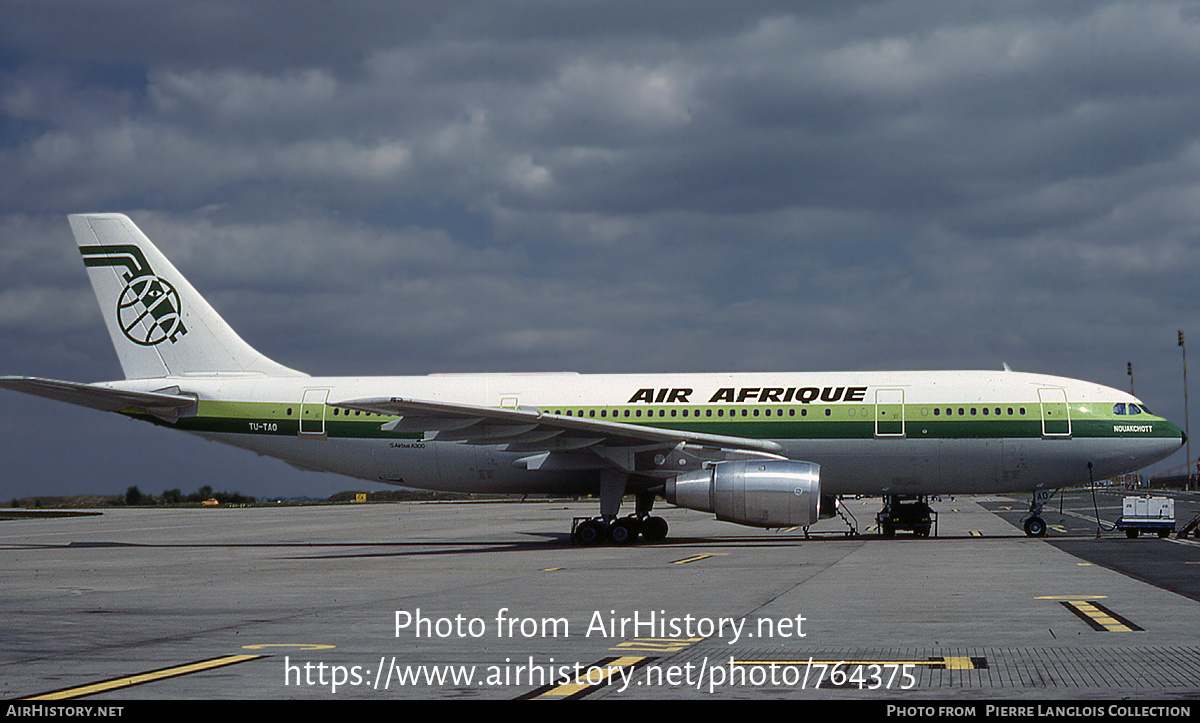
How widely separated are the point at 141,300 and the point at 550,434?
12471 millimetres

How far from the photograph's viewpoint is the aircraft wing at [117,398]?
25328 mm

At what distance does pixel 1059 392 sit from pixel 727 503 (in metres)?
8.86

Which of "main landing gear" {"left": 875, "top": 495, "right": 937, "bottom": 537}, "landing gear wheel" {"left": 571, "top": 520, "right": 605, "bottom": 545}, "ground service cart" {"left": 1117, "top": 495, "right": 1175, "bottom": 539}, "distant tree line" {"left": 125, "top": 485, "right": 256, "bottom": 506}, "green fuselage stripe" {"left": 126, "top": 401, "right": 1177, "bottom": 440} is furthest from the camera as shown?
"distant tree line" {"left": 125, "top": 485, "right": 256, "bottom": 506}

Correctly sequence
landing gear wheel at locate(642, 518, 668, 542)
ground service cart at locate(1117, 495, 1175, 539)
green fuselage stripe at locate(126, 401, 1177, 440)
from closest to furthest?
ground service cart at locate(1117, 495, 1175, 539) → green fuselage stripe at locate(126, 401, 1177, 440) → landing gear wheel at locate(642, 518, 668, 542)

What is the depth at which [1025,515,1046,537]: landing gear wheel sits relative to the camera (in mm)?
25048

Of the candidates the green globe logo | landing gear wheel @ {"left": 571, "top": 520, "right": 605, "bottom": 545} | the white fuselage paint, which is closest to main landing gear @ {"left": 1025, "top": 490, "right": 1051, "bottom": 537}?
the white fuselage paint

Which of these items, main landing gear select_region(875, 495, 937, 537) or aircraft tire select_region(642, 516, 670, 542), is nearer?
aircraft tire select_region(642, 516, 670, 542)

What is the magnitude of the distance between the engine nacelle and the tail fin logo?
14.6 meters

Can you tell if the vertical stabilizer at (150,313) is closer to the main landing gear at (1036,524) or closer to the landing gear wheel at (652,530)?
the landing gear wheel at (652,530)

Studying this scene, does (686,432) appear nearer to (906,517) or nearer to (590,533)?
(590,533)

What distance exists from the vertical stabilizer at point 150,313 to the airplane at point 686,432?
2.07 feet

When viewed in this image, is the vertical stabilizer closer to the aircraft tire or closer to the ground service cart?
the aircraft tire

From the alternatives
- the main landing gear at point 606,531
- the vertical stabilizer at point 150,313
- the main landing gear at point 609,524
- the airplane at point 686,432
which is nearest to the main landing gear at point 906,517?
the airplane at point 686,432

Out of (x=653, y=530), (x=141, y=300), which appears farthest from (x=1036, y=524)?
(x=141, y=300)
